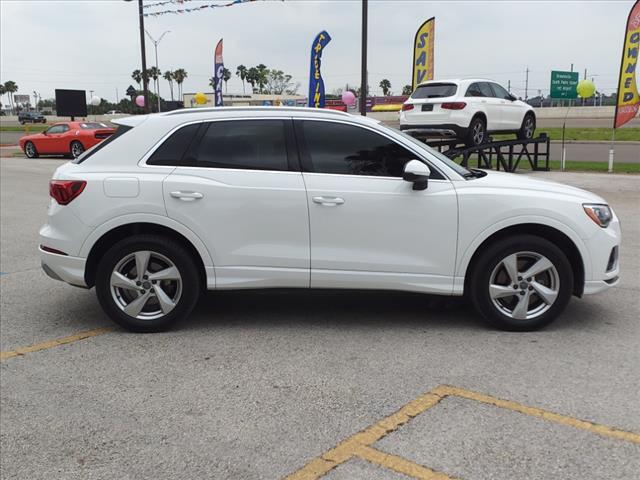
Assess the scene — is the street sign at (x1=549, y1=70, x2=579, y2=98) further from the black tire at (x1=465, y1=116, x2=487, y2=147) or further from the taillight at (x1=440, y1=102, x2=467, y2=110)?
the taillight at (x1=440, y1=102, x2=467, y2=110)

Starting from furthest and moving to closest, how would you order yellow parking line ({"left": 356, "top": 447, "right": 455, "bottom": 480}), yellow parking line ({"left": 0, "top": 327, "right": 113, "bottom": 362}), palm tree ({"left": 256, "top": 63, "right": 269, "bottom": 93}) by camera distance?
palm tree ({"left": 256, "top": 63, "right": 269, "bottom": 93}) → yellow parking line ({"left": 0, "top": 327, "right": 113, "bottom": 362}) → yellow parking line ({"left": 356, "top": 447, "right": 455, "bottom": 480})

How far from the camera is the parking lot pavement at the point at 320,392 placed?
9.93 ft

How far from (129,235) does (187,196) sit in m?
0.61

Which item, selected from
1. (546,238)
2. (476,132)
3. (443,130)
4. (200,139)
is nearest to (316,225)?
(200,139)

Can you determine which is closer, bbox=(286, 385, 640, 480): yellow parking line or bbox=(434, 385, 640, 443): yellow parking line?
bbox=(286, 385, 640, 480): yellow parking line

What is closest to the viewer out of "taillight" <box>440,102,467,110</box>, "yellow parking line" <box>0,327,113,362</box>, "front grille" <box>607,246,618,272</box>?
"yellow parking line" <box>0,327,113,362</box>

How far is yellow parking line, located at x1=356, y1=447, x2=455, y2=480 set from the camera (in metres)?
2.86

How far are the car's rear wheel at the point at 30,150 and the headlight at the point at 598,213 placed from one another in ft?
89.5

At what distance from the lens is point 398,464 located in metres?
2.96

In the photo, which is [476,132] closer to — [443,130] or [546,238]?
[443,130]

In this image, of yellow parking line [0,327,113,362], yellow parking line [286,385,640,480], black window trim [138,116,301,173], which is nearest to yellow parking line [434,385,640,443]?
yellow parking line [286,385,640,480]

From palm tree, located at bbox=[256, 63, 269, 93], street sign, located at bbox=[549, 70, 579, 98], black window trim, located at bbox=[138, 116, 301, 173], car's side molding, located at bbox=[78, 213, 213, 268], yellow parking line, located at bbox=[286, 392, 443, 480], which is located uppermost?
palm tree, located at bbox=[256, 63, 269, 93]

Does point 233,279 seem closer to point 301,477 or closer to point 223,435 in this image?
point 223,435

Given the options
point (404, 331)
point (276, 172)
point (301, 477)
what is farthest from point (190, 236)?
point (301, 477)
